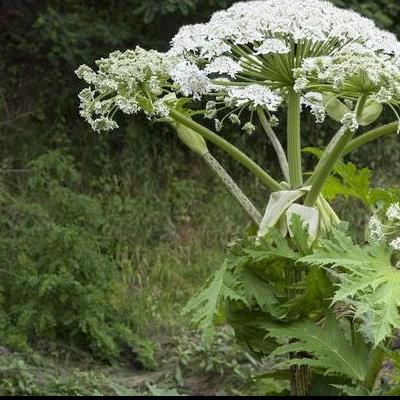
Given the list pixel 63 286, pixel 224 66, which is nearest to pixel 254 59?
pixel 224 66

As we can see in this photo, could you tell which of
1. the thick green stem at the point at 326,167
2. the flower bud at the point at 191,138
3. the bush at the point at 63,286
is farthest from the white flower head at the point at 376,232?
the bush at the point at 63,286

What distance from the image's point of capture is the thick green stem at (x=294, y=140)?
5.97ft

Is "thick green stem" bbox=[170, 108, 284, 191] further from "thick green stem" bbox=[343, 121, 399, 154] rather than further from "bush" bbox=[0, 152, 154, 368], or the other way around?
"bush" bbox=[0, 152, 154, 368]

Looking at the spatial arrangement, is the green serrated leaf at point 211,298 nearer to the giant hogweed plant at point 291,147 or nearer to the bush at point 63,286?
the giant hogweed plant at point 291,147

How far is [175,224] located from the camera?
7832mm

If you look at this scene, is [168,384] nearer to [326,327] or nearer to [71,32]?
[71,32]

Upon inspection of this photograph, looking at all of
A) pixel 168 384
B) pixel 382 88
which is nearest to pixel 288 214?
pixel 382 88

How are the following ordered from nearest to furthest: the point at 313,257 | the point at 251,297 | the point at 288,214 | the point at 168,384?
the point at 313,257
the point at 251,297
the point at 288,214
the point at 168,384

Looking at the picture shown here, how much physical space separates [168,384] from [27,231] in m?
1.41

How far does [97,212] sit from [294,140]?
179 inches

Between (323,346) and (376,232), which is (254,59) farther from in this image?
(323,346)

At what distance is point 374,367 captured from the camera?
167cm

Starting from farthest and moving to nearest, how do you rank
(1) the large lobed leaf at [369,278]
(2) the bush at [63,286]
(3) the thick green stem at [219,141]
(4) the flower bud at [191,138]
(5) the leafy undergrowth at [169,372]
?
(2) the bush at [63,286] < (5) the leafy undergrowth at [169,372] < (4) the flower bud at [191,138] < (3) the thick green stem at [219,141] < (1) the large lobed leaf at [369,278]

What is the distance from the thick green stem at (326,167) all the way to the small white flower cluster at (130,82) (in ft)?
0.99
